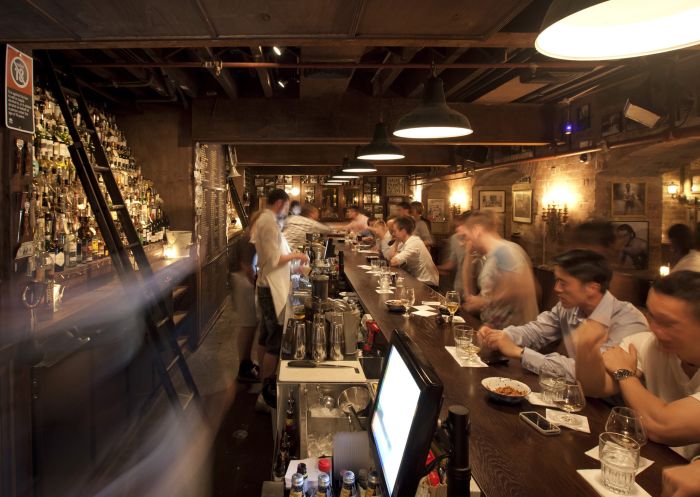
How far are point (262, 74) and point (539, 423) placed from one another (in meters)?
4.30

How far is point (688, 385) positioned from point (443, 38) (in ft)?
6.47

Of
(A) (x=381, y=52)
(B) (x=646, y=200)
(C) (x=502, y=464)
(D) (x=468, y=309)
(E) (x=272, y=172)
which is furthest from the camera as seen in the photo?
(E) (x=272, y=172)

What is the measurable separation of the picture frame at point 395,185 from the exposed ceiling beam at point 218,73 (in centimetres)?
1288

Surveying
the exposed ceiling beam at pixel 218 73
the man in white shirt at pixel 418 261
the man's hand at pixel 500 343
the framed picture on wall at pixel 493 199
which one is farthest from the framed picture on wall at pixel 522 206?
the man's hand at pixel 500 343

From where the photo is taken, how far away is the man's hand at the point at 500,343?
98.7 inches

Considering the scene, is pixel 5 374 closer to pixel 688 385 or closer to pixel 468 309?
pixel 688 385

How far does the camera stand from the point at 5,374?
8.07 ft

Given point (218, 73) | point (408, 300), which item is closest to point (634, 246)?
point (408, 300)

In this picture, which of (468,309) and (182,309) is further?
(182,309)

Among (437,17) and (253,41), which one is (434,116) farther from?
(253,41)

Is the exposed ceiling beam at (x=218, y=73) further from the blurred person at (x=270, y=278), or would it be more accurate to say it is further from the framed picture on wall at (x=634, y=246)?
the framed picture on wall at (x=634, y=246)

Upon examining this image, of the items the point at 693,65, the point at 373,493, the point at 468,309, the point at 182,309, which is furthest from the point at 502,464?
the point at 182,309

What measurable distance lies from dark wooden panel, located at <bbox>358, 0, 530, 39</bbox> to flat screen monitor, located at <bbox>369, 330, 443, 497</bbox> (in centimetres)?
155

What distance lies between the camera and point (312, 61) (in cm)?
418
